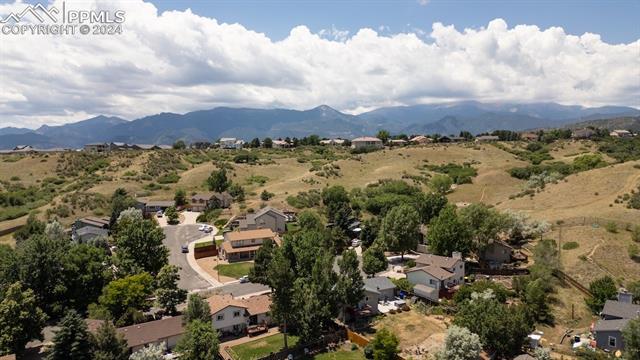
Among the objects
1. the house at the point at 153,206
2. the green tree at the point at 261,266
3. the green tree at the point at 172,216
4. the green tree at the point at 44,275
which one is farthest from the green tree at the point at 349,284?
the house at the point at 153,206

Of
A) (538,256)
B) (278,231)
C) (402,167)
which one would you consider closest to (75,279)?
(278,231)

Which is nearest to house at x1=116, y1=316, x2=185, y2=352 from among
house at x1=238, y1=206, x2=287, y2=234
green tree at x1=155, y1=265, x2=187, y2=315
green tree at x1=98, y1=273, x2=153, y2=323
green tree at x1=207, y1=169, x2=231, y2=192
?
green tree at x1=98, y1=273, x2=153, y2=323

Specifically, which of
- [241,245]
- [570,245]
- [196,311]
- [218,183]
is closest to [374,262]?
[241,245]

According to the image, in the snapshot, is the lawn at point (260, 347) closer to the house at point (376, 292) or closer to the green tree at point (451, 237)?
the house at point (376, 292)

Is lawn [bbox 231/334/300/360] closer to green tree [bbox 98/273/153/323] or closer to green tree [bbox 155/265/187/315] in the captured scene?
green tree [bbox 155/265/187/315]

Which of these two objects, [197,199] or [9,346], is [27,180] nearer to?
[197,199]

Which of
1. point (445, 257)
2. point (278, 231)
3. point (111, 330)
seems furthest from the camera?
point (278, 231)
